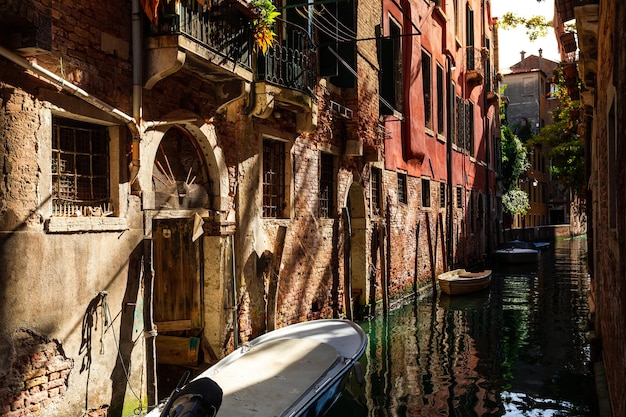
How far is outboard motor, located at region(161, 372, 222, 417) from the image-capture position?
13.1 ft

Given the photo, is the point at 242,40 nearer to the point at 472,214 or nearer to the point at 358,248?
the point at 358,248

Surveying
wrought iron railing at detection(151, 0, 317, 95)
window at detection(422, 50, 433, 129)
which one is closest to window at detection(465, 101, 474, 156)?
window at detection(422, 50, 433, 129)

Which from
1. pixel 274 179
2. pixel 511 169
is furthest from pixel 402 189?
pixel 511 169

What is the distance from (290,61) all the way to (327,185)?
3.17 metres

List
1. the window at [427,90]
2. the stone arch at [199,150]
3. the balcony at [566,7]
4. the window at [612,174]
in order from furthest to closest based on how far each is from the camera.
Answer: the window at [427,90]
the balcony at [566,7]
the stone arch at [199,150]
the window at [612,174]

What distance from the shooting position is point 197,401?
4047 millimetres

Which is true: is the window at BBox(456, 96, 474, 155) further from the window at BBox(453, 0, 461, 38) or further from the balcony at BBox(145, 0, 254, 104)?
the balcony at BBox(145, 0, 254, 104)

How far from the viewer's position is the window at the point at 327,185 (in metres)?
11.1

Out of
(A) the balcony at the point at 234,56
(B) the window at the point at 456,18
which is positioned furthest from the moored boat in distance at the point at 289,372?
(B) the window at the point at 456,18

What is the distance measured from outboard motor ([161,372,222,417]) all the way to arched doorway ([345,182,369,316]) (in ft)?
26.8

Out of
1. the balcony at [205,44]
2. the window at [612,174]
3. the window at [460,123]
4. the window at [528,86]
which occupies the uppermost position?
the window at [528,86]

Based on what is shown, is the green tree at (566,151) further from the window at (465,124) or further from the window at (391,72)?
the window at (391,72)

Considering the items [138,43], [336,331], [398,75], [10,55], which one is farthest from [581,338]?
[10,55]

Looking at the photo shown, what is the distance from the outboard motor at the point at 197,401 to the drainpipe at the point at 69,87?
8.73ft
